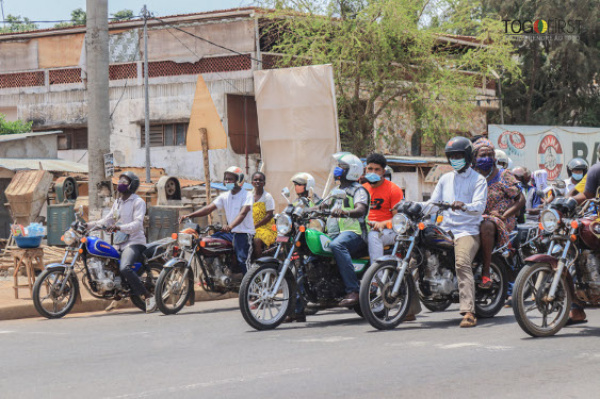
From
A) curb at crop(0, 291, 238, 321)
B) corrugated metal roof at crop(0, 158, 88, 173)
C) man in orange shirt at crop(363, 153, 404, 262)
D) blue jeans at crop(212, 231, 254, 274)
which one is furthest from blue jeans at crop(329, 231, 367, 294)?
corrugated metal roof at crop(0, 158, 88, 173)

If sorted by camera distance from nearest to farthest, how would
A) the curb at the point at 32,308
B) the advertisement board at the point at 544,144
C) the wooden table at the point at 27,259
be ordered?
the curb at the point at 32,308 → the wooden table at the point at 27,259 → the advertisement board at the point at 544,144

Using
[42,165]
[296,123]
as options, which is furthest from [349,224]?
[42,165]

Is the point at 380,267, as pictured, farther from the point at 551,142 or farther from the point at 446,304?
the point at 551,142

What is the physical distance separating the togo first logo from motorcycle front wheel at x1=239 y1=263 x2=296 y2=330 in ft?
82.6

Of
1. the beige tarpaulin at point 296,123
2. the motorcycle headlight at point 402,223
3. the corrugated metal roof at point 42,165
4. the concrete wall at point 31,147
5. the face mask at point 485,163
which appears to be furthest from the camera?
the concrete wall at point 31,147

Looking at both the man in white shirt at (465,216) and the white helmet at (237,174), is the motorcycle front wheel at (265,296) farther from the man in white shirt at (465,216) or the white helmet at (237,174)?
the white helmet at (237,174)

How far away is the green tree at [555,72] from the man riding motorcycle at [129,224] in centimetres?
2644

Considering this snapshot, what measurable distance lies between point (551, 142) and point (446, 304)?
24045mm

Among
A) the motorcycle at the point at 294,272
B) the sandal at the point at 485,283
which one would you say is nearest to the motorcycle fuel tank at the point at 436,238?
the sandal at the point at 485,283

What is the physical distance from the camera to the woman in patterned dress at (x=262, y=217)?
12298 mm

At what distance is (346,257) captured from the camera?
8891mm

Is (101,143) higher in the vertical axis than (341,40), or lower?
lower

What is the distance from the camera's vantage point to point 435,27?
26.8 meters

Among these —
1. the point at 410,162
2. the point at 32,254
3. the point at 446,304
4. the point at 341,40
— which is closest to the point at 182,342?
the point at 446,304
